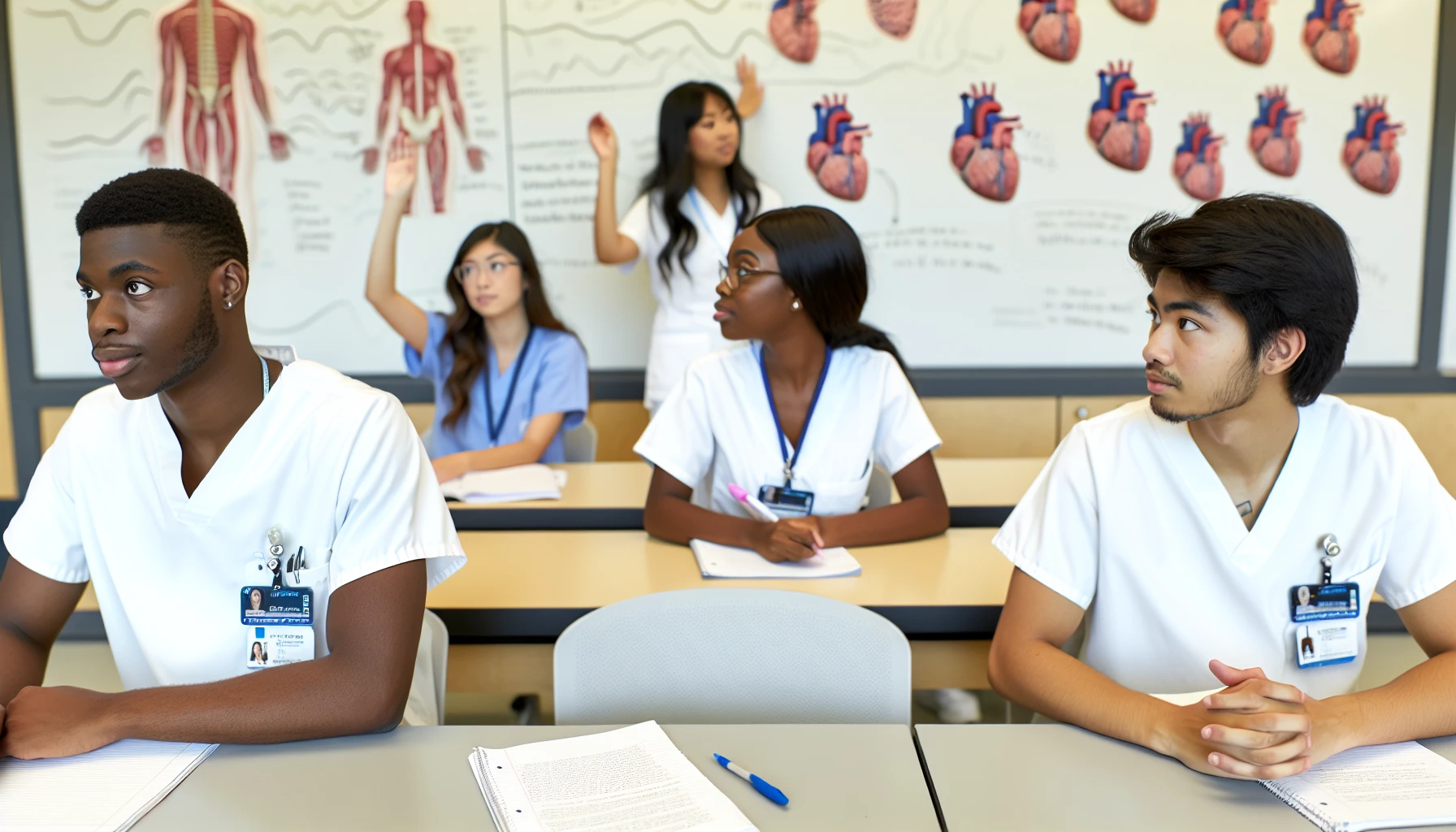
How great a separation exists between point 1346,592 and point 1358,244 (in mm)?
3069

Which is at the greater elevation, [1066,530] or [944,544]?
[1066,530]

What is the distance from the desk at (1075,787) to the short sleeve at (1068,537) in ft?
0.89

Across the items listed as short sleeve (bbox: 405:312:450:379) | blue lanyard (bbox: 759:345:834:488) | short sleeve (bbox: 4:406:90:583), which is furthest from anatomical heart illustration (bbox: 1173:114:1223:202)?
short sleeve (bbox: 4:406:90:583)

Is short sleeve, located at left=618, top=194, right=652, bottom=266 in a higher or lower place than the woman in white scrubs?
higher

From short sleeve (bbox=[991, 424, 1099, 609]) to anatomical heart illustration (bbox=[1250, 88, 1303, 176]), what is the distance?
300 cm

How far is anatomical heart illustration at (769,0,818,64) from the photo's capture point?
3.83m

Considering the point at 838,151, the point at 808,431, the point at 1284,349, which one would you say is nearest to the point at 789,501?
the point at 808,431

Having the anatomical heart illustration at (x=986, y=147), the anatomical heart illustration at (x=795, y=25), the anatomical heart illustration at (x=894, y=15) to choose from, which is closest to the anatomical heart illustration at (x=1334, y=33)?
the anatomical heart illustration at (x=986, y=147)

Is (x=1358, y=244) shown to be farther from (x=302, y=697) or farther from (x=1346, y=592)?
(x=302, y=697)

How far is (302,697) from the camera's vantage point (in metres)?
1.16

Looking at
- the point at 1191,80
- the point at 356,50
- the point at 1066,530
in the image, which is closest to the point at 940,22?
the point at 1191,80

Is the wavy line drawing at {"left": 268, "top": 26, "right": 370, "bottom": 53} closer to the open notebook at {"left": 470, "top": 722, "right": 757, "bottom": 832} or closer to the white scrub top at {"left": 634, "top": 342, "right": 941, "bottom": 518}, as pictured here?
the white scrub top at {"left": 634, "top": 342, "right": 941, "bottom": 518}

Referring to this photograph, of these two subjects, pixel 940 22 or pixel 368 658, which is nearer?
pixel 368 658

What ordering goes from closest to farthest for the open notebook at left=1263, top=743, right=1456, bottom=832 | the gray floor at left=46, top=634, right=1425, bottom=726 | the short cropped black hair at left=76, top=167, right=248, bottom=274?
the open notebook at left=1263, top=743, right=1456, bottom=832 < the short cropped black hair at left=76, top=167, right=248, bottom=274 < the gray floor at left=46, top=634, right=1425, bottom=726
